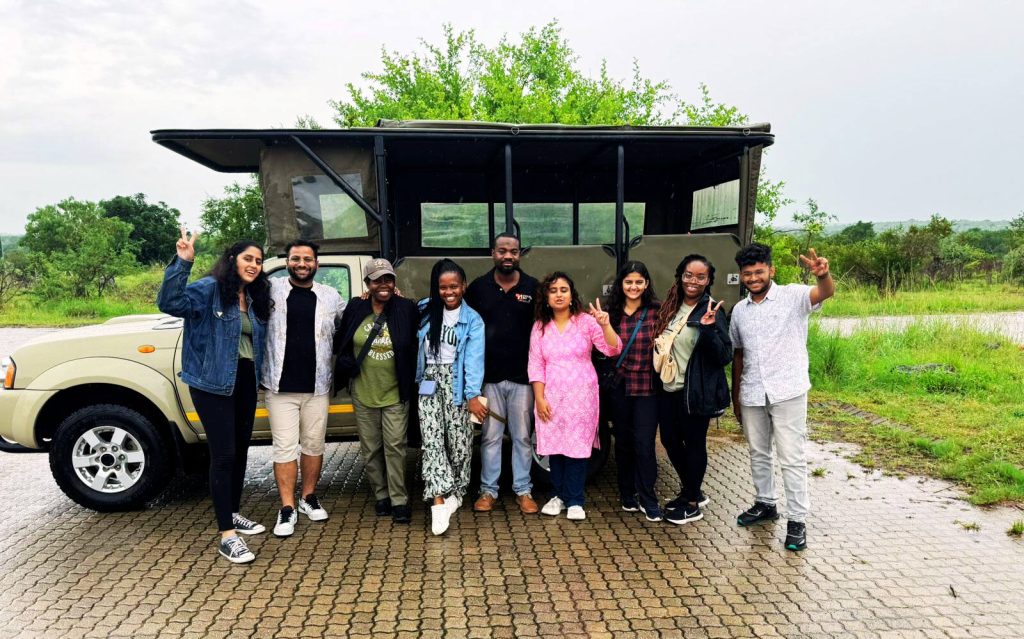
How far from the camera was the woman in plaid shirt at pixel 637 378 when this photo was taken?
4.76 m

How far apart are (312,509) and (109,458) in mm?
1491

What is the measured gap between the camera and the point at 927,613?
3578 mm

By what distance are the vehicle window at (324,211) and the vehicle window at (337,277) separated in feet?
1.32

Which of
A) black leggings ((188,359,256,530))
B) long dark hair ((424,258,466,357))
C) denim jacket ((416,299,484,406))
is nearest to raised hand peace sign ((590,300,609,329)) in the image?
denim jacket ((416,299,484,406))

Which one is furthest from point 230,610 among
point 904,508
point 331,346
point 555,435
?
point 904,508

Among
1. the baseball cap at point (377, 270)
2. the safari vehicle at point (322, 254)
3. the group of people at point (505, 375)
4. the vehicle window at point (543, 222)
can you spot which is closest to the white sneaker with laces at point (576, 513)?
the group of people at point (505, 375)

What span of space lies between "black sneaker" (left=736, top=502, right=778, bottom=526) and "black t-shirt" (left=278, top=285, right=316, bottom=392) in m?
2.94

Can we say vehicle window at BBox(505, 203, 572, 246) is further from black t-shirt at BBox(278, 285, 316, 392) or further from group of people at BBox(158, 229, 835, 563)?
black t-shirt at BBox(278, 285, 316, 392)

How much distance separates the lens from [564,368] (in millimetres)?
4809

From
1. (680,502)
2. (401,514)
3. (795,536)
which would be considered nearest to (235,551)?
(401,514)

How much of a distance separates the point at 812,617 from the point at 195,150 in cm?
532

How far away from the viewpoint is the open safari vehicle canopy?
17.7ft

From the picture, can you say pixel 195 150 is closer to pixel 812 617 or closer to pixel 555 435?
pixel 555 435

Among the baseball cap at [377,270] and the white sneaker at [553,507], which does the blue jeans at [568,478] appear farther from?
the baseball cap at [377,270]
